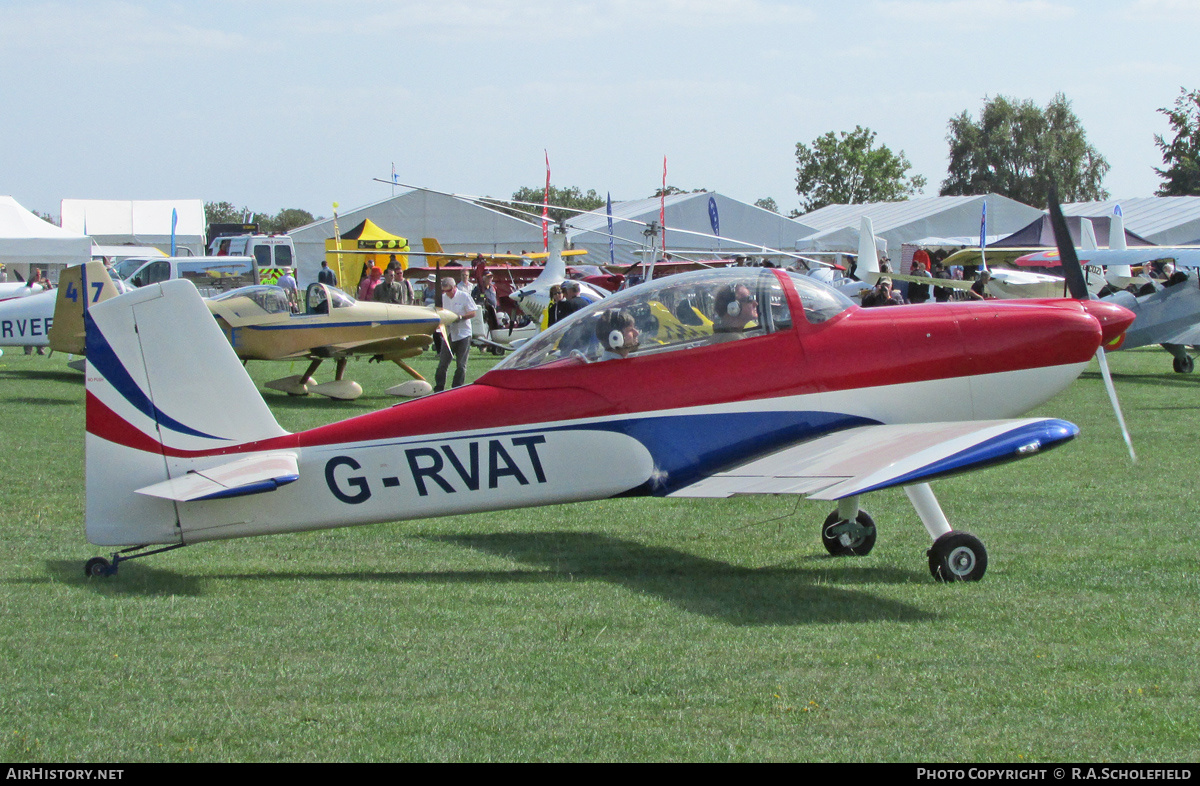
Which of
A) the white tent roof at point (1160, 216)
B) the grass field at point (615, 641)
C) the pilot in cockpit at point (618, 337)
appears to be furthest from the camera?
the white tent roof at point (1160, 216)

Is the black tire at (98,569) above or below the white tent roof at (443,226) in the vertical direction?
below

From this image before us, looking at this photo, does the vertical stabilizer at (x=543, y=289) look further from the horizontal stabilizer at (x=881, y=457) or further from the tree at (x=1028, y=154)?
the tree at (x=1028, y=154)

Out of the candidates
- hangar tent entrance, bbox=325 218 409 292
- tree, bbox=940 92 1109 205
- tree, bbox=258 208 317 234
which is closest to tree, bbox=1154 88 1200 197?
tree, bbox=940 92 1109 205

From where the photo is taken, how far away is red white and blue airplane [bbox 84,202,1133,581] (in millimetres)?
5781

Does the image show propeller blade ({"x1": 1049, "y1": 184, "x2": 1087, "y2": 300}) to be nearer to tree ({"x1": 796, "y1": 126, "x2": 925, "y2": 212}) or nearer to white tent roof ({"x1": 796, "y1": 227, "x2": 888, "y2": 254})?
white tent roof ({"x1": 796, "y1": 227, "x2": 888, "y2": 254})

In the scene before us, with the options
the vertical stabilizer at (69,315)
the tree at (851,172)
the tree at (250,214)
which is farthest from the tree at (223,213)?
the vertical stabilizer at (69,315)

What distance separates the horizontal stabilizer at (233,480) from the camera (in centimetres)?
555

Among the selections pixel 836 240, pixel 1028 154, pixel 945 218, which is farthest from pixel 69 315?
pixel 1028 154

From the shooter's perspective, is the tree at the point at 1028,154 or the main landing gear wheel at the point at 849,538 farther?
the tree at the point at 1028,154

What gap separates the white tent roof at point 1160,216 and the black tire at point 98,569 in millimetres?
35088

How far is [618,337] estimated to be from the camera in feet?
20.8

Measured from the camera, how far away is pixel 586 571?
6.47m

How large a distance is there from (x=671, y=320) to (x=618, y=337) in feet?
1.02

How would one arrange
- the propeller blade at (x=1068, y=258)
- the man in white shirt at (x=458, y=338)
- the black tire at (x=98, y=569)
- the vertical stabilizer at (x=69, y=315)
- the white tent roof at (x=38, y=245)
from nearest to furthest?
the black tire at (x=98, y=569), the propeller blade at (x=1068, y=258), the man in white shirt at (x=458, y=338), the vertical stabilizer at (x=69, y=315), the white tent roof at (x=38, y=245)
